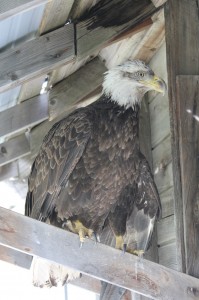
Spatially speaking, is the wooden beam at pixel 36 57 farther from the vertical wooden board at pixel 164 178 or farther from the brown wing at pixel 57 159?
the vertical wooden board at pixel 164 178

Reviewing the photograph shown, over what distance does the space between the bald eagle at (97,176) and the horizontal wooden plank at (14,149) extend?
4.00 feet

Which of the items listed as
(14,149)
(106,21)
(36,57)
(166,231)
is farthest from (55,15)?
(14,149)

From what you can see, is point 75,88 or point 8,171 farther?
point 8,171

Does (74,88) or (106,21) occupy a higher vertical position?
(106,21)

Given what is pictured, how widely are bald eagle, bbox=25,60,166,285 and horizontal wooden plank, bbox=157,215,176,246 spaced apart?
0.91 feet

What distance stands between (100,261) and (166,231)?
46.3 inches

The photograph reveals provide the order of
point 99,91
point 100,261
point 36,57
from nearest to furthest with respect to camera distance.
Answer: point 100,261, point 36,57, point 99,91

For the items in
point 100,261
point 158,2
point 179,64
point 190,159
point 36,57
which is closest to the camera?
point 100,261

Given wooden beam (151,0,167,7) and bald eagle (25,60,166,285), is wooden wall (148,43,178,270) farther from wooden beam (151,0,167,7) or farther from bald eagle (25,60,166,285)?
wooden beam (151,0,167,7)

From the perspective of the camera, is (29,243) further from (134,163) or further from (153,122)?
(153,122)

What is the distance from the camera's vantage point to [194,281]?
3.29 meters

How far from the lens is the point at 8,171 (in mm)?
6055

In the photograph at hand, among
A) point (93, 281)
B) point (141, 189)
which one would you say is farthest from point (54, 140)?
point (93, 281)

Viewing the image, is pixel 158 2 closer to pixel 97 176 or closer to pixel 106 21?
pixel 106 21
